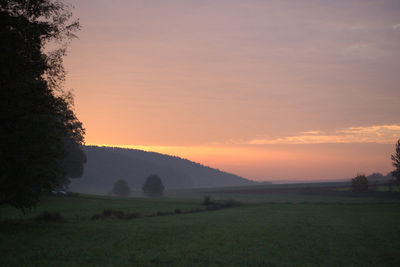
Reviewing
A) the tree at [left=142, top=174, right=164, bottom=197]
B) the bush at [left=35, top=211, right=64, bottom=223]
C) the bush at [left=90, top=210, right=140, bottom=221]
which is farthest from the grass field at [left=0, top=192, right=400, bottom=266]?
the tree at [left=142, top=174, right=164, bottom=197]

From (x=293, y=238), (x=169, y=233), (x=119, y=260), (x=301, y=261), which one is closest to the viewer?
(x=119, y=260)

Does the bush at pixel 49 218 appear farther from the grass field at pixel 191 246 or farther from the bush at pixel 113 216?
the bush at pixel 113 216

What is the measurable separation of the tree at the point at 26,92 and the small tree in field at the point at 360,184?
333 ft

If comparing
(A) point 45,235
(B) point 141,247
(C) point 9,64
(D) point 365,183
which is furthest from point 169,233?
(D) point 365,183

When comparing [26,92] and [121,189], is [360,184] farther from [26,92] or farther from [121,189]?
[26,92]

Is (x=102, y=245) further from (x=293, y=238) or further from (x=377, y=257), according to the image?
(x=377, y=257)

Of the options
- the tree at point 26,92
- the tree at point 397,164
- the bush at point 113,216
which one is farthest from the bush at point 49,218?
the tree at point 397,164

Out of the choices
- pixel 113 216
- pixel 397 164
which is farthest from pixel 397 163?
pixel 113 216

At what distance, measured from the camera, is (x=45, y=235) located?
2509cm

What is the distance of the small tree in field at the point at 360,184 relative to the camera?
104200 mm

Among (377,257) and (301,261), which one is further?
(377,257)

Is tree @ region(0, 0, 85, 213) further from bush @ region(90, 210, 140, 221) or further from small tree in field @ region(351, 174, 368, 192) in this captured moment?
small tree in field @ region(351, 174, 368, 192)

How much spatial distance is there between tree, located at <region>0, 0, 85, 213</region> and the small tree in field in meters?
101

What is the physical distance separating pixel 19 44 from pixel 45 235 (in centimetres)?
1402
